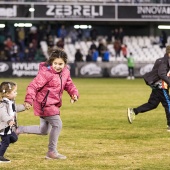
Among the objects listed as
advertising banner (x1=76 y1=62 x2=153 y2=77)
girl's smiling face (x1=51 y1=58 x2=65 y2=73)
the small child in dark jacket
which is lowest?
advertising banner (x1=76 y1=62 x2=153 y2=77)

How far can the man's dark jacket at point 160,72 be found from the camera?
14.7 m

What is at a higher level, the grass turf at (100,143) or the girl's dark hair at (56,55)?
the girl's dark hair at (56,55)

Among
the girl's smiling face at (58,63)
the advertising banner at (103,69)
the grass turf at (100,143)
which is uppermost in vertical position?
the girl's smiling face at (58,63)

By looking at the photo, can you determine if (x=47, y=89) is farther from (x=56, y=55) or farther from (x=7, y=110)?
(x=7, y=110)

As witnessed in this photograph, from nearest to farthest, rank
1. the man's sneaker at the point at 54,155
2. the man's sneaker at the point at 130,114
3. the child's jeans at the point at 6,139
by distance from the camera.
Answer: the child's jeans at the point at 6,139
the man's sneaker at the point at 54,155
the man's sneaker at the point at 130,114

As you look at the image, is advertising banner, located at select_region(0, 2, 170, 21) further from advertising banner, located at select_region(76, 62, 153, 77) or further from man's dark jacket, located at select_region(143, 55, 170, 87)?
man's dark jacket, located at select_region(143, 55, 170, 87)

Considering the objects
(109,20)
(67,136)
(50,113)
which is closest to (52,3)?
(109,20)

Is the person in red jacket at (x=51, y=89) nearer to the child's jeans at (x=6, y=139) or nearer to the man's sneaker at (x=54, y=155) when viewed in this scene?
the man's sneaker at (x=54, y=155)

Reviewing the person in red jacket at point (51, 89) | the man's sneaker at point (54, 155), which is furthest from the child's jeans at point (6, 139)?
the man's sneaker at point (54, 155)

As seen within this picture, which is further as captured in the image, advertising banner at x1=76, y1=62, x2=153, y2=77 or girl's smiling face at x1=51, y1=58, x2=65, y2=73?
advertising banner at x1=76, y1=62, x2=153, y2=77

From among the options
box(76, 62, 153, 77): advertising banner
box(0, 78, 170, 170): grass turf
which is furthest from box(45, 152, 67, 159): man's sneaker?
box(76, 62, 153, 77): advertising banner

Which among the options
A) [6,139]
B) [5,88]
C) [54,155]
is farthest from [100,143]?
[5,88]

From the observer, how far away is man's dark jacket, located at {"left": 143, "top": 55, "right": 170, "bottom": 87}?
1469 cm

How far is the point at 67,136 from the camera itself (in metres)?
13.9
